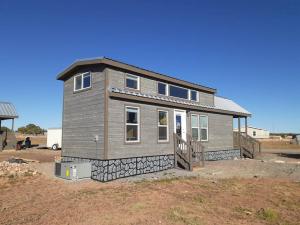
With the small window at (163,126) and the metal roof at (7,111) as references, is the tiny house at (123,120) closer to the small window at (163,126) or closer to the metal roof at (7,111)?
the small window at (163,126)

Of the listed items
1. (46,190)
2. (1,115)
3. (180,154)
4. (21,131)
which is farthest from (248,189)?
(21,131)

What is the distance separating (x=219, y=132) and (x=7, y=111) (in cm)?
2349

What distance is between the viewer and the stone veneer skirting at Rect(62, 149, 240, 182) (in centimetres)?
1158

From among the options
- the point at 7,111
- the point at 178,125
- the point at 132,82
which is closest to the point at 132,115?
the point at 132,82

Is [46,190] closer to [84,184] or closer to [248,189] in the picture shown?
[84,184]

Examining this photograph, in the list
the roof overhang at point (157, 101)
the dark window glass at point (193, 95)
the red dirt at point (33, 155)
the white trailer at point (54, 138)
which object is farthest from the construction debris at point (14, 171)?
the white trailer at point (54, 138)

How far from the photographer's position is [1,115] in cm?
2895

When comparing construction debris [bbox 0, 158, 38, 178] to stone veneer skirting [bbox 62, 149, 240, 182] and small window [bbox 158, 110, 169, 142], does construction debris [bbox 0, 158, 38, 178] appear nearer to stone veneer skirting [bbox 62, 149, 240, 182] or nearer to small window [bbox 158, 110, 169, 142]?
stone veneer skirting [bbox 62, 149, 240, 182]

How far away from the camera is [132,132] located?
13000 millimetres

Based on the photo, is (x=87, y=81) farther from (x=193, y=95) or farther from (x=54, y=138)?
(x=54, y=138)

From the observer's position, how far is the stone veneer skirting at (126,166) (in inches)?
456

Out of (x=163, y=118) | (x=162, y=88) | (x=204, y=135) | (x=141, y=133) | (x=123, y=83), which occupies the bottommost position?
(x=204, y=135)

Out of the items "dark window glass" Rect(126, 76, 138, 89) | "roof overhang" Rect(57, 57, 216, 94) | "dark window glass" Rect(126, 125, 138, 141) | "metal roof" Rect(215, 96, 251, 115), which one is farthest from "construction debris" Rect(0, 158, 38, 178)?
"metal roof" Rect(215, 96, 251, 115)

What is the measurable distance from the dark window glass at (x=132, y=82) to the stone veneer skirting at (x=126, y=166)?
3723mm
